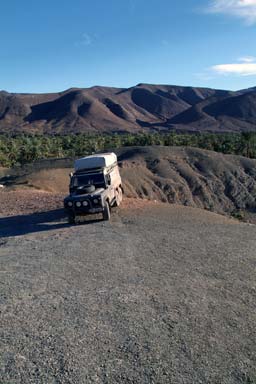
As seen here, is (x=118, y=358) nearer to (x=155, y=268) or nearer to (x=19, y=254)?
(x=155, y=268)

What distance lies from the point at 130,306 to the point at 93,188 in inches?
395

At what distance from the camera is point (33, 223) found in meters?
19.5

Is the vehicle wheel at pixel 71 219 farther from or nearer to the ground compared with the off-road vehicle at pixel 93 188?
nearer to the ground

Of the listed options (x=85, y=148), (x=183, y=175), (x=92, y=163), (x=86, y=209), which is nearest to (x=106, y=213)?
(x=86, y=209)

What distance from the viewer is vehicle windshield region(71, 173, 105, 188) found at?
19750 mm

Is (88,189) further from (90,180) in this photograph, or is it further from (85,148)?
(85,148)

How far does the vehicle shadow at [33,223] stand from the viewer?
18.1 m

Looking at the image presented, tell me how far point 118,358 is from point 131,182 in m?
34.9

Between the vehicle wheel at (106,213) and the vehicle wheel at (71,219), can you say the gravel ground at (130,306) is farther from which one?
the vehicle wheel at (106,213)

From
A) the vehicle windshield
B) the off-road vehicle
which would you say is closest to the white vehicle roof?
the off-road vehicle

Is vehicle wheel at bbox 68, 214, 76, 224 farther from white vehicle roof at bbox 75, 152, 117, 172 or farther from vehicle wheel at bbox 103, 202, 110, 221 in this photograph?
white vehicle roof at bbox 75, 152, 117, 172

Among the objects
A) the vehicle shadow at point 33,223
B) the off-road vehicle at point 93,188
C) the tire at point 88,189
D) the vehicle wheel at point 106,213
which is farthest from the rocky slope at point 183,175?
the vehicle wheel at point 106,213

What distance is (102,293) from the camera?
1033 centimetres

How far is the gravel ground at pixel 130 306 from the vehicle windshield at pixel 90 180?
319 cm
